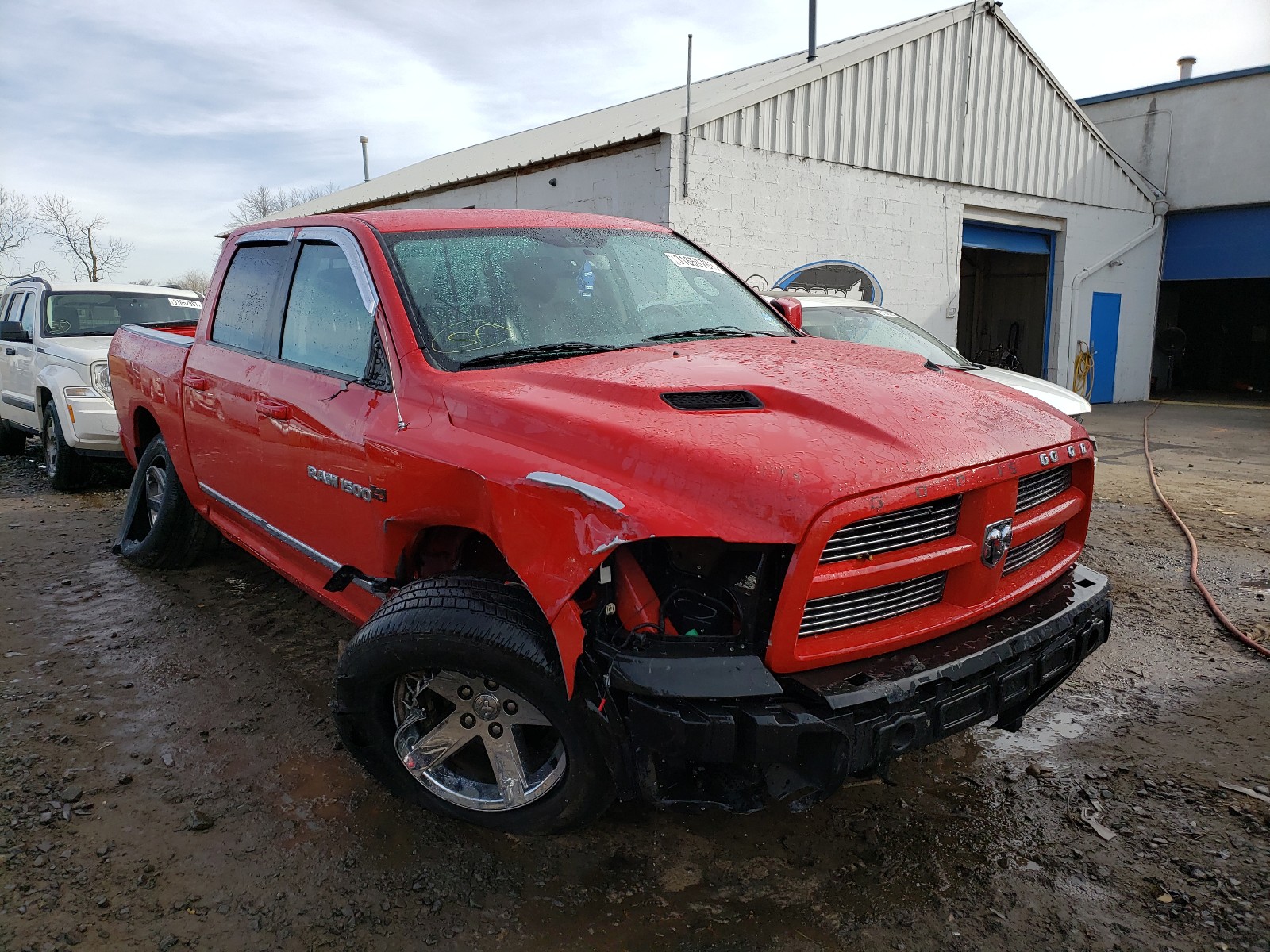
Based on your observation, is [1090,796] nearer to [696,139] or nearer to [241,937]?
[241,937]

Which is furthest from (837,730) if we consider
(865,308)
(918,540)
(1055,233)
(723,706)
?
(1055,233)


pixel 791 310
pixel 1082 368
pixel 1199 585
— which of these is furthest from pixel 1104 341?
pixel 791 310

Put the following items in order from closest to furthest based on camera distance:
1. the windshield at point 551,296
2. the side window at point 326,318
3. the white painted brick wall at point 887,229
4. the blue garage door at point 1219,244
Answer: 1. the windshield at point 551,296
2. the side window at point 326,318
3. the white painted brick wall at point 887,229
4. the blue garage door at point 1219,244

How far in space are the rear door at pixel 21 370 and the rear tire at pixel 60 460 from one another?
34 centimetres

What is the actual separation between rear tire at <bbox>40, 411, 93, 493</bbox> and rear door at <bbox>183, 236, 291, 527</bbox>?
4110 millimetres

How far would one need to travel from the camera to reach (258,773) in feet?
9.80

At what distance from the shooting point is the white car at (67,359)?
7.07 m

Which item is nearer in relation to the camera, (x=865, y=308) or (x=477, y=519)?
(x=477, y=519)

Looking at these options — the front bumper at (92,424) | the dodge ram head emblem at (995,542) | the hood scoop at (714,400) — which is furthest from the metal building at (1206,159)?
the front bumper at (92,424)

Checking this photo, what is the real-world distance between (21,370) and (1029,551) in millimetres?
9106

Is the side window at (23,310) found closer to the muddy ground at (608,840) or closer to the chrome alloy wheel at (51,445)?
the chrome alloy wheel at (51,445)

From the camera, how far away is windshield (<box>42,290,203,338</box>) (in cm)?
797

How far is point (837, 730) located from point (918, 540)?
0.58 metres

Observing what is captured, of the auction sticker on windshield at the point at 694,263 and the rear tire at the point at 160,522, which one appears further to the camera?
the rear tire at the point at 160,522
